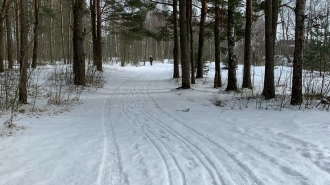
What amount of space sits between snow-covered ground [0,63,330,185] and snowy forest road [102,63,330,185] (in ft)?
0.04

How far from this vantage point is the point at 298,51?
7.48 metres

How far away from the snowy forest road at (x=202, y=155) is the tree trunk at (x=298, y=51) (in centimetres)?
288

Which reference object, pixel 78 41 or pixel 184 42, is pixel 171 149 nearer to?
pixel 184 42

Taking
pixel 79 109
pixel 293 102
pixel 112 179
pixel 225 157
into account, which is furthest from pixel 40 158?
pixel 293 102

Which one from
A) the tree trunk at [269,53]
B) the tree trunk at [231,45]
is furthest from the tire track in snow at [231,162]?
the tree trunk at [231,45]

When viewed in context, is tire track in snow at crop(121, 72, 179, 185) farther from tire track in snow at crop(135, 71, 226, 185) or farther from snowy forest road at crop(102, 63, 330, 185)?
tire track in snow at crop(135, 71, 226, 185)

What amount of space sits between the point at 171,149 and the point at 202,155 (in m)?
0.56

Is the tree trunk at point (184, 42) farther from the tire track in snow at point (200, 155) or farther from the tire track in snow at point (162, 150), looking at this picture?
the tire track in snow at point (200, 155)

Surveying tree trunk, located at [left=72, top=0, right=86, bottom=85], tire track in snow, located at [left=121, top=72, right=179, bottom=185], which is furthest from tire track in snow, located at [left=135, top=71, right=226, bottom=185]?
tree trunk, located at [left=72, top=0, right=86, bottom=85]

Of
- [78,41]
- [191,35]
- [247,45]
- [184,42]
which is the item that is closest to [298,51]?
[247,45]

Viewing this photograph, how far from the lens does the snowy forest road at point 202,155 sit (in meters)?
3.17

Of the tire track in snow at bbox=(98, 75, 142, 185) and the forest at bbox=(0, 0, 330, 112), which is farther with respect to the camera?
the forest at bbox=(0, 0, 330, 112)

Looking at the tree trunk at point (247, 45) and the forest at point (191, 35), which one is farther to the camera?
the tree trunk at point (247, 45)

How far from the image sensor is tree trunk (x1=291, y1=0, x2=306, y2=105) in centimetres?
732
